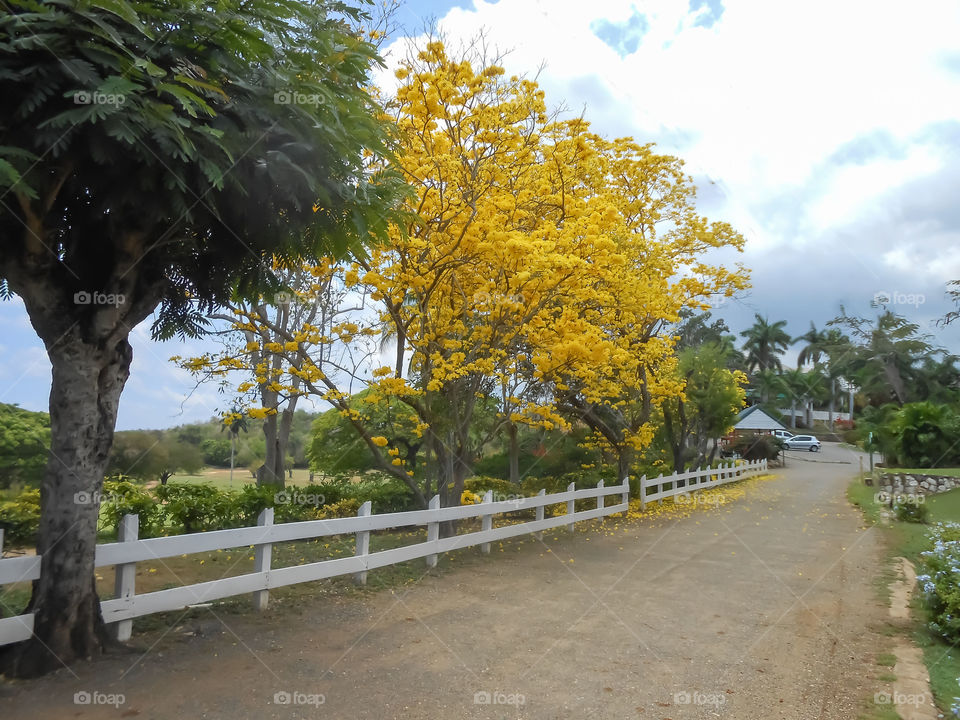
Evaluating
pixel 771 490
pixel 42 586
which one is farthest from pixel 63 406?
pixel 771 490

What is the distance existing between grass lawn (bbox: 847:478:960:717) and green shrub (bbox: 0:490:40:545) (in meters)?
10.7

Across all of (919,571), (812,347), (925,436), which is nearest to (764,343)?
(812,347)

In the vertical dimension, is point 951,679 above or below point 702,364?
below

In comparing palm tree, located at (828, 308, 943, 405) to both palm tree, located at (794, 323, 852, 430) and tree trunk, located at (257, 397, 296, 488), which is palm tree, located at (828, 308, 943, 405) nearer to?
palm tree, located at (794, 323, 852, 430)

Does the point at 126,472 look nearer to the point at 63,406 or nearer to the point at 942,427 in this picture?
the point at 63,406

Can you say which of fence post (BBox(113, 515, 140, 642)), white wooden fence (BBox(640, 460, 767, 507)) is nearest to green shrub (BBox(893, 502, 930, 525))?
white wooden fence (BBox(640, 460, 767, 507))

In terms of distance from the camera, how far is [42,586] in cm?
474

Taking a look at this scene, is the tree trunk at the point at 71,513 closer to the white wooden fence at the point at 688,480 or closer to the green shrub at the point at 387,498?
the green shrub at the point at 387,498

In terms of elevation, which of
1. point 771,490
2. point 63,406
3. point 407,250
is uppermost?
point 407,250

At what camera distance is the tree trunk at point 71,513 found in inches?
185

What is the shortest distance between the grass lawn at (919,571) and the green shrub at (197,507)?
8830mm

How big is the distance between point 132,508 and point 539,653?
6422 mm

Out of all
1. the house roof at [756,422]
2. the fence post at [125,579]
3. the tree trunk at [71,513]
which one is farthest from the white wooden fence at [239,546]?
the house roof at [756,422]

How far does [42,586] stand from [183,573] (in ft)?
12.4
